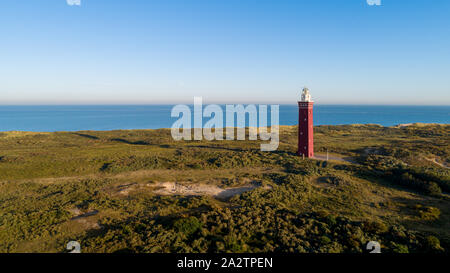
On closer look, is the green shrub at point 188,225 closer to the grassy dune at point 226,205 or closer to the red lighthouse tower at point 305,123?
the grassy dune at point 226,205

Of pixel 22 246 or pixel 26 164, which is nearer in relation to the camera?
pixel 22 246

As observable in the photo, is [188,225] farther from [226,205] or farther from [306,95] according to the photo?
[306,95]

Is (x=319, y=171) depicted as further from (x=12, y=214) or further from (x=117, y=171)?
(x=12, y=214)

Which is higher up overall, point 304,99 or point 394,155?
point 304,99

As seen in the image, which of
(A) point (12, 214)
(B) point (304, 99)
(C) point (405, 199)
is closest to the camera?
(A) point (12, 214)

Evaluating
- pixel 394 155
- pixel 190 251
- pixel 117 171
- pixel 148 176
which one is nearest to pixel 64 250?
pixel 190 251

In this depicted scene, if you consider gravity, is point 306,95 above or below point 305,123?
above

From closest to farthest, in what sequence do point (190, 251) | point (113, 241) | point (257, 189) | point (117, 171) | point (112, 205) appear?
point (190, 251) → point (113, 241) → point (112, 205) → point (257, 189) → point (117, 171)

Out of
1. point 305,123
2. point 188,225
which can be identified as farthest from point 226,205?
point 305,123
